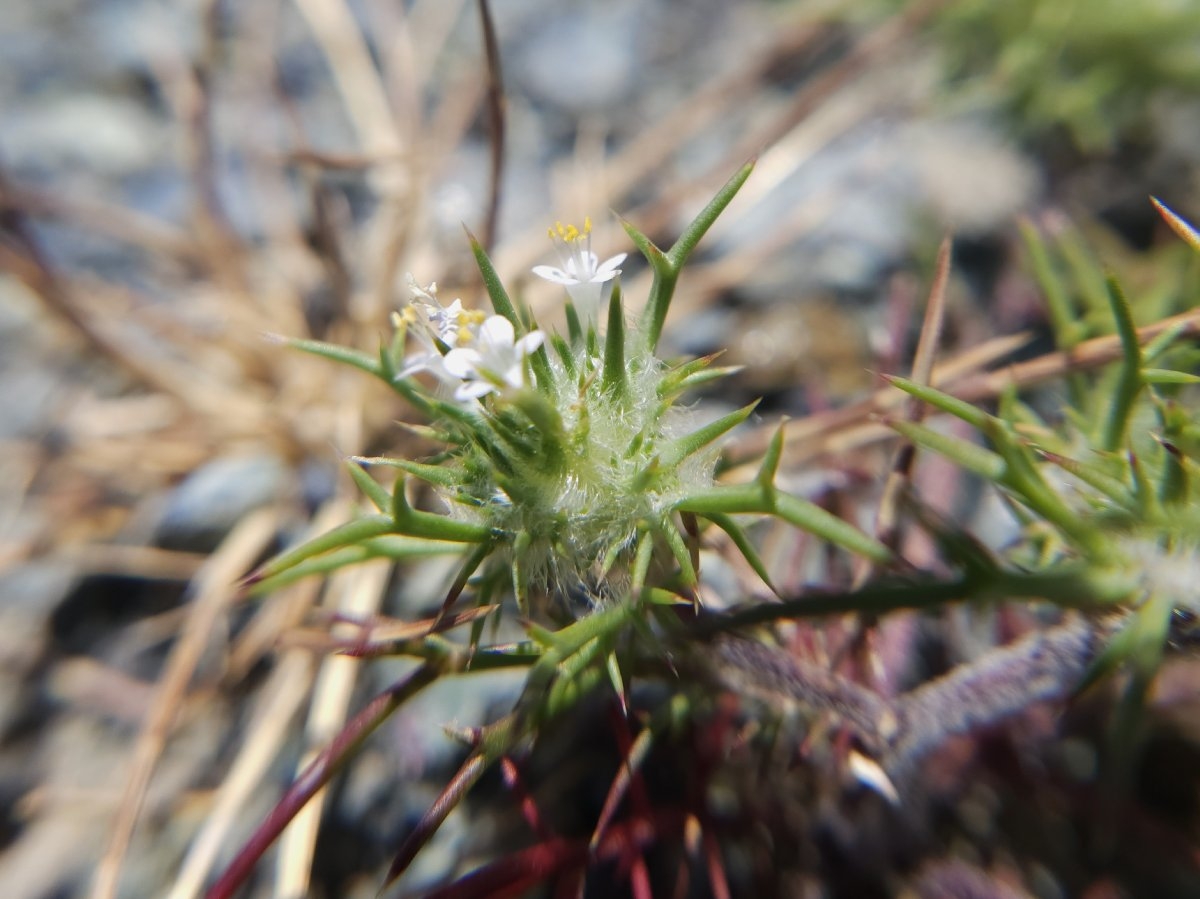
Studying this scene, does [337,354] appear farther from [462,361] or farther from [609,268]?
[609,268]

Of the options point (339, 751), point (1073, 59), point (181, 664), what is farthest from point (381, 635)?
point (1073, 59)

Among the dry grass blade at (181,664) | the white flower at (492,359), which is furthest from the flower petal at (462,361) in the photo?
the dry grass blade at (181,664)

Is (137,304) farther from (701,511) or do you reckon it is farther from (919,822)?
(919,822)

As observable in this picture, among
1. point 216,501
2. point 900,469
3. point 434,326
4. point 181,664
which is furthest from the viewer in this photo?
point 216,501

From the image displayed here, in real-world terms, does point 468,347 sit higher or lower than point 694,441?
higher

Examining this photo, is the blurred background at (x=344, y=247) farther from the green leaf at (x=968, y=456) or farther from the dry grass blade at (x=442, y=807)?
the green leaf at (x=968, y=456)

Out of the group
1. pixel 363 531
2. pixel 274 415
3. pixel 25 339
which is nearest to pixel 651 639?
pixel 363 531

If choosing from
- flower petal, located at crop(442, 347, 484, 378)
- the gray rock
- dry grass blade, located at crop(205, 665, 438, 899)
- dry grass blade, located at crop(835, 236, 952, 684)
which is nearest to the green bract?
flower petal, located at crop(442, 347, 484, 378)
